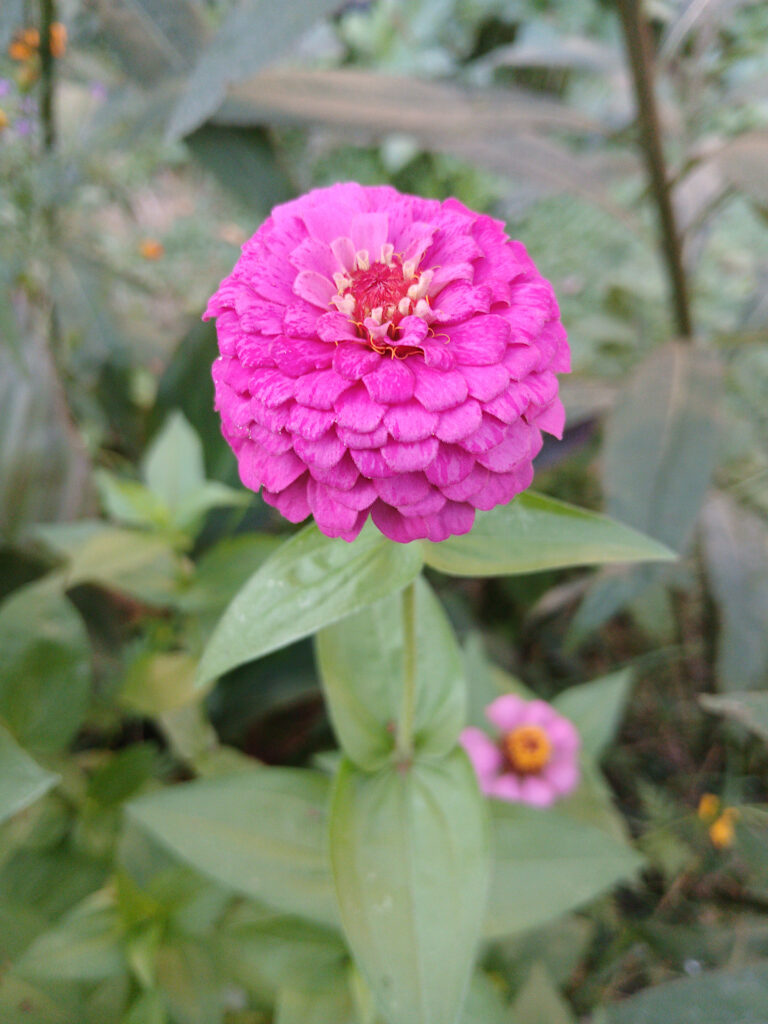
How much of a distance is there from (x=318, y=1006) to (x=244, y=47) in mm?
715

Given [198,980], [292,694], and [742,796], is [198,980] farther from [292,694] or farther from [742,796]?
[742,796]

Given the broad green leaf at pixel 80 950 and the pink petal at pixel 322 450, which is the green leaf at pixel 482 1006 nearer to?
the broad green leaf at pixel 80 950

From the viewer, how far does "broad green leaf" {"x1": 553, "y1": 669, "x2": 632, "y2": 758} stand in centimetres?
71

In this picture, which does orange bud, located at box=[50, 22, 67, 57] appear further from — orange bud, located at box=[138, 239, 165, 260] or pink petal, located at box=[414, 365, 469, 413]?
pink petal, located at box=[414, 365, 469, 413]

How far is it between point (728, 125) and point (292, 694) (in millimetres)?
1190

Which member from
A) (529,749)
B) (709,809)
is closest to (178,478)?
(529,749)

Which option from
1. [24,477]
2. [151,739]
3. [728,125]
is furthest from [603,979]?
[728,125]

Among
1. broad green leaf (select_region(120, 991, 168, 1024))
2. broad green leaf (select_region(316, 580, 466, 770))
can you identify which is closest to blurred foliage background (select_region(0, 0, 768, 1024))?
broad green leaf (select_region(120, 991, 168, 1024))

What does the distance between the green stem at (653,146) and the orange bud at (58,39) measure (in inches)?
23.1

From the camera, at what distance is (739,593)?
0.73m

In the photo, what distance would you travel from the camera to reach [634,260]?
1204mm

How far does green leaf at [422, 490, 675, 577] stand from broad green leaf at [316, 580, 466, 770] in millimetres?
85

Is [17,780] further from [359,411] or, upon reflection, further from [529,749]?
[529,749]

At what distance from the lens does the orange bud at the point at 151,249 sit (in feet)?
4.13
